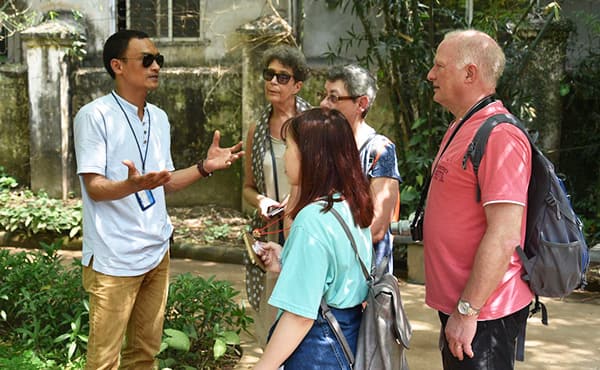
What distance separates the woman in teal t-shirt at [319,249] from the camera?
6.98ft

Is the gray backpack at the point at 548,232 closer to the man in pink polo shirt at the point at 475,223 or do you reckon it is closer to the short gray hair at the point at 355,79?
the man in pink polo shirt at the point at 475,223

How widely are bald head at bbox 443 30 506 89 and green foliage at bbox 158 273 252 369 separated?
2.37 m

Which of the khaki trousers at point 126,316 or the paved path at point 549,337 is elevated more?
the khaki trousers at point 126,316

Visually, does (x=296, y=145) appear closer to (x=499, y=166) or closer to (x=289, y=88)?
(x=499, y=166)

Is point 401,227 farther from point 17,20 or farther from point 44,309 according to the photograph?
point 17,20

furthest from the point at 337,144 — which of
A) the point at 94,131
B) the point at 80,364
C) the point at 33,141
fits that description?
the point at 33,141

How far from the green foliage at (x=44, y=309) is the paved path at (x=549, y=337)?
1.11m

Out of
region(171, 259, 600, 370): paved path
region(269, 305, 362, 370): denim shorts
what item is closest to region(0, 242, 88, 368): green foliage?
region(171, 259, 600, 370): paved path

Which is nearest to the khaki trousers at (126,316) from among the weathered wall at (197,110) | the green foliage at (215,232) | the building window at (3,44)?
the green foliage at (215,232)

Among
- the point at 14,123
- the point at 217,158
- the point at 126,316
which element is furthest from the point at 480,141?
the point at 14,123

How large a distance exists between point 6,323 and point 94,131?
2.58 meters

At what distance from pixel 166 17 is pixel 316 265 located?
870cm

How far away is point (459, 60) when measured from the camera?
2.57m

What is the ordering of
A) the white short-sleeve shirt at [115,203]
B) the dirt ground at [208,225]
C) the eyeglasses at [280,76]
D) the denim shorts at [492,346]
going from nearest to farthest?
the denim shorts at [492,346]
the white short-sleeve shirt at [115,203]
the eyeglasses at [280,76]
the dirt ground at [208,225]
